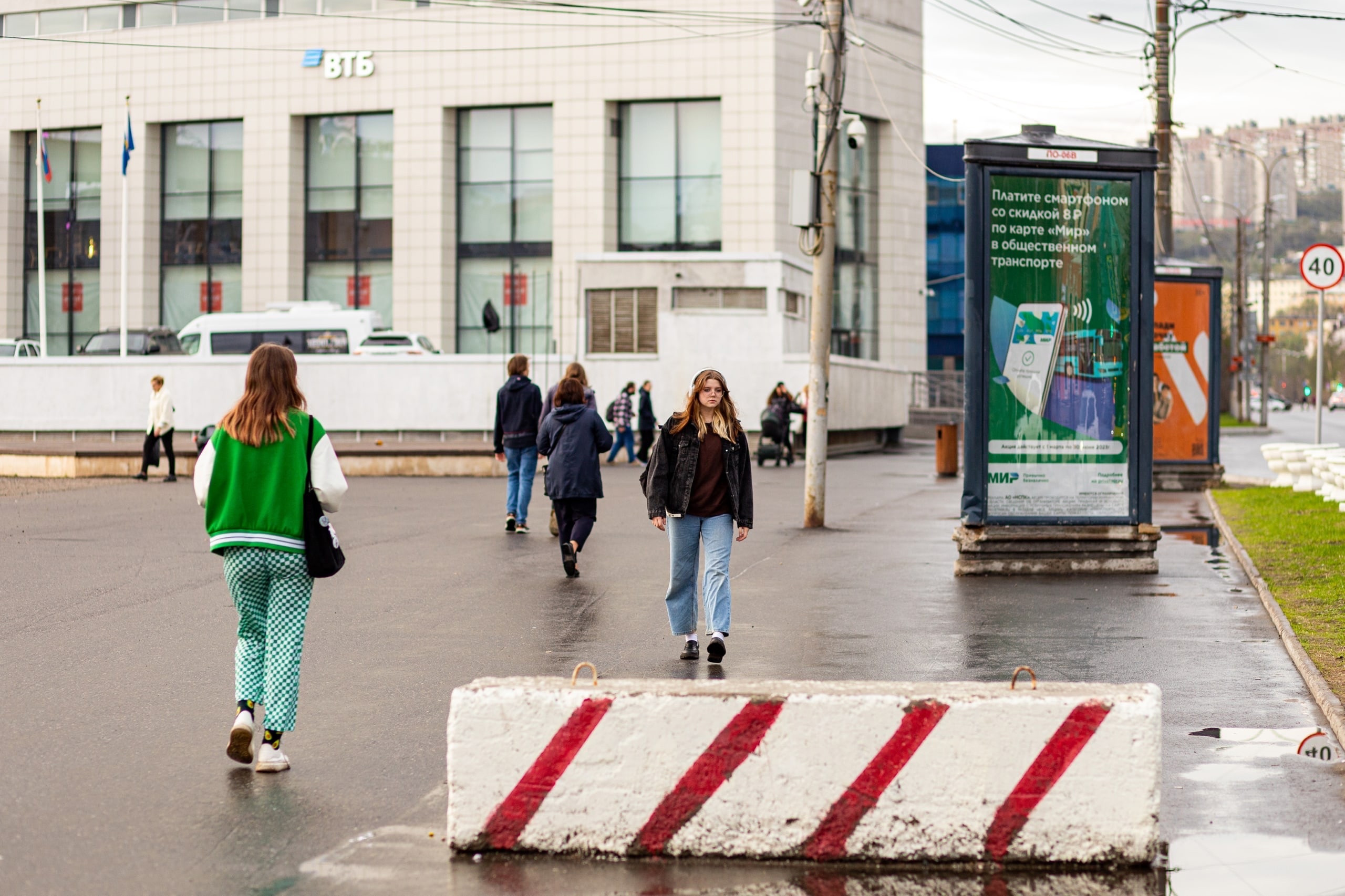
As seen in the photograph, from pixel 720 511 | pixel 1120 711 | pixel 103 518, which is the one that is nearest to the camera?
pixel 1120 711

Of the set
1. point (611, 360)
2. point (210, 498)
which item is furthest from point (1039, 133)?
point (611, 360)

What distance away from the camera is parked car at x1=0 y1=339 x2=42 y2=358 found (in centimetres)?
4538

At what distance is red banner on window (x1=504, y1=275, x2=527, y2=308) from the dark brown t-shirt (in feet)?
→ 138

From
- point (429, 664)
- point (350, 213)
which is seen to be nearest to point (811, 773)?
point (429, 664)

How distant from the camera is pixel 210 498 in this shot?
657 cm

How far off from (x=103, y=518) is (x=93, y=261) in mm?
40403

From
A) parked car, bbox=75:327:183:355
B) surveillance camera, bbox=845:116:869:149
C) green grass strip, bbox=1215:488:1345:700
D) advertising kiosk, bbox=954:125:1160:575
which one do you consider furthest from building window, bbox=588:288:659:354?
advertising kiosk, bbox=954:125:1160:575

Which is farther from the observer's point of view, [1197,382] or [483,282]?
[483,282]

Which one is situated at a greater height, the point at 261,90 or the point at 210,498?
the point at 261,90

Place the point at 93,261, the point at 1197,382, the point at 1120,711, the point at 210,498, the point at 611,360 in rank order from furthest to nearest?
1. the point at 93,261
2. the point at 611,360
3. the point at 1197,382
4. the point at 210,498
5. the point at 1120,711

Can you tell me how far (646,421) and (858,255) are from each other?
23063mm

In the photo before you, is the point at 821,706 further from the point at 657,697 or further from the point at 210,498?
the point at 210,498

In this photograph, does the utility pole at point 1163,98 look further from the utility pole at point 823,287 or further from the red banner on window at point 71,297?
the red banner on window at point 71,297

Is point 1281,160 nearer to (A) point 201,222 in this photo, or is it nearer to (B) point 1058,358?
(A) point 201,222
